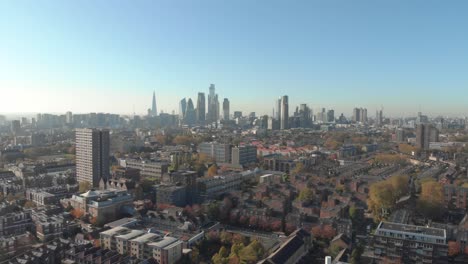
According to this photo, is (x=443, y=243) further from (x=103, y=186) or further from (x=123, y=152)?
(x=123, y=152)

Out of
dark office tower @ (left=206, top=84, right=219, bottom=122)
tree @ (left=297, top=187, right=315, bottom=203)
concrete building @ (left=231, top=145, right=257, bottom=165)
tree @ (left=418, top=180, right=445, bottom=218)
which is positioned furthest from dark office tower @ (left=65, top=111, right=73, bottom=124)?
tree @ (left=418, top=180, right=445, bottom=218)

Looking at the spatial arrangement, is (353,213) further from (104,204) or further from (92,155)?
(92,155)

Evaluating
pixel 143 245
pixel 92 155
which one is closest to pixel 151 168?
pixel 92 155

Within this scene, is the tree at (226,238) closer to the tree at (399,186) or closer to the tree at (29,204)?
the tree at (399,186)

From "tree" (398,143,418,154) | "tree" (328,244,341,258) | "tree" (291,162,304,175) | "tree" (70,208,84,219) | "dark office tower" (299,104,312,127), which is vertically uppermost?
"dark office tower" (299,104,312,127)

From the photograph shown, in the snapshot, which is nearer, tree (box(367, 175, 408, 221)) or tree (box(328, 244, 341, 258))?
tree (box(328, 244, 341, 258))

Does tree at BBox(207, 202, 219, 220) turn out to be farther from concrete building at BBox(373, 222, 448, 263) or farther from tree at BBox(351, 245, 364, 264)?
concrete building at BBox(373, 222, 448, 263)

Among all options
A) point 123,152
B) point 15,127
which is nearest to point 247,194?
point 123,152

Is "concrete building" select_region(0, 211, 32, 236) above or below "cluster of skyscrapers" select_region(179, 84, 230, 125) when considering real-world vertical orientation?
below
